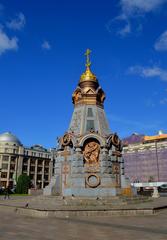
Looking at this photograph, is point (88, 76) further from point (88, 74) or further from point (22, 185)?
point (22, 185)

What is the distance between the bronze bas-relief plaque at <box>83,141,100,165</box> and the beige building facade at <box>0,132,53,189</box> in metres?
65.5

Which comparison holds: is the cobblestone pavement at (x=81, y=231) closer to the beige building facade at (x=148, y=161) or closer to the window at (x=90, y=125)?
the window at (x=90, y=125)

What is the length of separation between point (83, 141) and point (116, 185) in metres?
4.85

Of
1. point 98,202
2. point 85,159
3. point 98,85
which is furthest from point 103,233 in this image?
point 98,85

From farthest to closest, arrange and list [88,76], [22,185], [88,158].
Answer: [22,185] → [88,76] → [88,158]

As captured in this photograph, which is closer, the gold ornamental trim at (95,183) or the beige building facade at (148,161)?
the gold ornamental trim at (95,183)

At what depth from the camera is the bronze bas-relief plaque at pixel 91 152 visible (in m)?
22.6

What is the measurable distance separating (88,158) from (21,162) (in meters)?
73.4

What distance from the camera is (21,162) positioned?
91562mm

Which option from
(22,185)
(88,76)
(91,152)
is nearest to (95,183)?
(91,152)

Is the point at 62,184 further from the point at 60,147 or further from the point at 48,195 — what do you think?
the point at 60,147

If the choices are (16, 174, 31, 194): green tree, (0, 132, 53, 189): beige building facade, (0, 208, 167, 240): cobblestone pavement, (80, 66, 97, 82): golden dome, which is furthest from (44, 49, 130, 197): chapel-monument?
(0, 132, 53, 189): beige building facade

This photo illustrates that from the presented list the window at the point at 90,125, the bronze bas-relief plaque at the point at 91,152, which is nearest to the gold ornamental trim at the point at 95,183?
the bronze bas-relief plaque at the point at 91,152

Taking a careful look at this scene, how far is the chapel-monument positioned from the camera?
21781 millimetres
